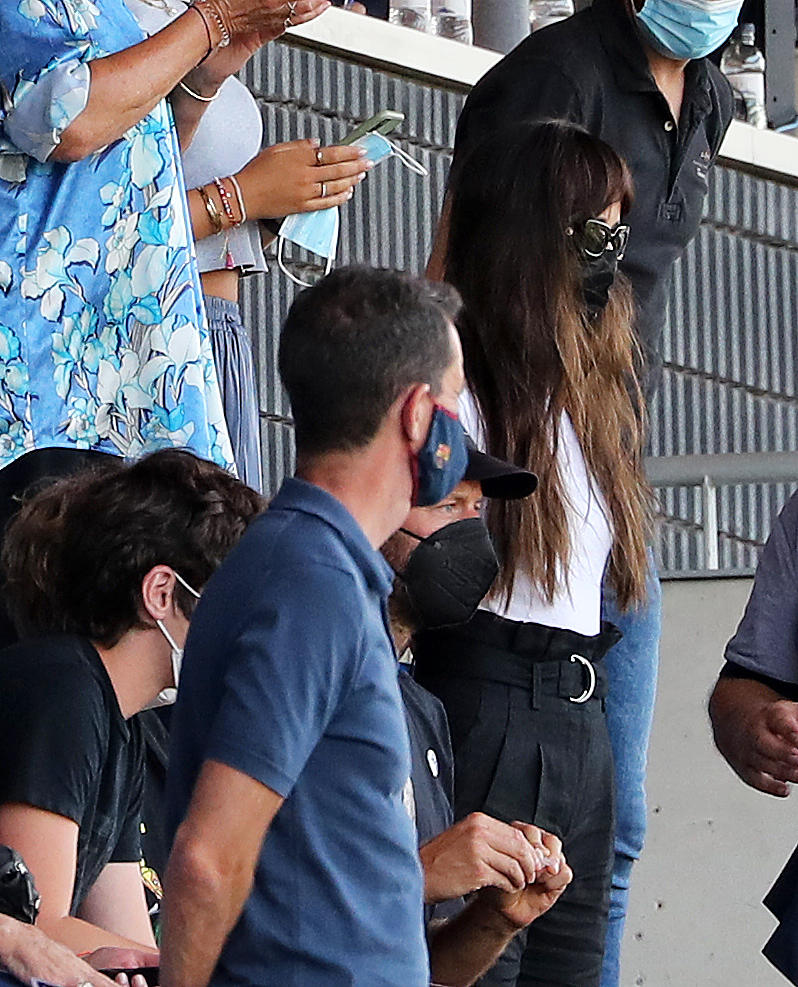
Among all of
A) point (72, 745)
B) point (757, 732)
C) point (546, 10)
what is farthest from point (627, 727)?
point (546, 10)

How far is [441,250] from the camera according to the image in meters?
2.92

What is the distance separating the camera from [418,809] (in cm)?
231

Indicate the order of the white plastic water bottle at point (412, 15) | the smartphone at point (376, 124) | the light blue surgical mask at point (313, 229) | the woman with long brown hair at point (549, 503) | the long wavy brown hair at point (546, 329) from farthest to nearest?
the white plastic water bottle at point (412, 15), the smartphone at point (376, 124), the light blue surgical mask at point (313, 229), the long wavy brown hair at point (546, 329), the woman with long brown hair at point (549, 503)

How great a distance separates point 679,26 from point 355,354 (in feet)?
4.87

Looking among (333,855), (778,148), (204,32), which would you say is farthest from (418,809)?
(778,148)

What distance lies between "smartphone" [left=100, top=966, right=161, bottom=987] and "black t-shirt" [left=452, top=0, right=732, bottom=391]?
1.37 m

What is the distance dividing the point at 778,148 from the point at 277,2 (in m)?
3.41

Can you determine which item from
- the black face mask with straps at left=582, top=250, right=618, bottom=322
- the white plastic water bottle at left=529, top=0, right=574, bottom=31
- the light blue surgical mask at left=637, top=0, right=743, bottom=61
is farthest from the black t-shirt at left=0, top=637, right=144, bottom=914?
the white plastic water bottle at left=529, top=0, right=574, bottom=31

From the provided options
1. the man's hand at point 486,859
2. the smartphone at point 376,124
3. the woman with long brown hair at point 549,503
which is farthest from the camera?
the smartphone at point 376,124

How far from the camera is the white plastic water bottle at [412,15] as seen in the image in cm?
558

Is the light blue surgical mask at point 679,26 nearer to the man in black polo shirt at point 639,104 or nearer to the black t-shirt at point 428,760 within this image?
the man in black polo shirt at point 639,104

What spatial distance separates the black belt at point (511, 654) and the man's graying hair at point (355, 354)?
2.23 ft

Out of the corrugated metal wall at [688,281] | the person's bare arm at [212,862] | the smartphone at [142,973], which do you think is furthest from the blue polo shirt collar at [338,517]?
the corrugated metal wall at [688,281]

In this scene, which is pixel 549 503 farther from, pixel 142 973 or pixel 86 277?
pixel 142 973
